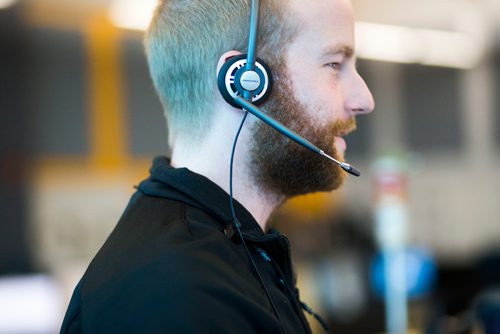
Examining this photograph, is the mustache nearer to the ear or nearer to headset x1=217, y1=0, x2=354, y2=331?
headset x1=217, y1=0, x2=354, y2=331

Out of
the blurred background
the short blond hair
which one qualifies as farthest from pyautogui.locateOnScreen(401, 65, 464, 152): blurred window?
the short blond hair

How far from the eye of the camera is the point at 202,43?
A: 1.03 m

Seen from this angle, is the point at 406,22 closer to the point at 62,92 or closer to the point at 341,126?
the point at 62,92

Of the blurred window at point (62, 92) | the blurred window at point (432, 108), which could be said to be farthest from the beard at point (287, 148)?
the blurred window at point (432, 108)

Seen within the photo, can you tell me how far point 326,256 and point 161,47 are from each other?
517cm

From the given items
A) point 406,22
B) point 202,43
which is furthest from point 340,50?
point 406,22

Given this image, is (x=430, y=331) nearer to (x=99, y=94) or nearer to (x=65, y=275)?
Answer: (x=65, y=275)

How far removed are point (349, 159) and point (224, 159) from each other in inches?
316

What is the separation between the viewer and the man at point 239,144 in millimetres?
875

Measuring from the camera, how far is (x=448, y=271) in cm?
526

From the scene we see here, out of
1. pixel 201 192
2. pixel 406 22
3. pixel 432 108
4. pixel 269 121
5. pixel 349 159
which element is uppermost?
pixel 406 22

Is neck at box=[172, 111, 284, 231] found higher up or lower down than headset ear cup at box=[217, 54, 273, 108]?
lower down

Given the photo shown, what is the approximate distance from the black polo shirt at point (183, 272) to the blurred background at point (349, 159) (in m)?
1.30

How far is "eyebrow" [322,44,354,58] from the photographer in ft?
3.45
